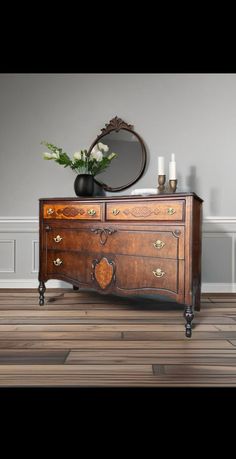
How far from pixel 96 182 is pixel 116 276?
1.14 metres

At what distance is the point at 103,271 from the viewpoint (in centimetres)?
254

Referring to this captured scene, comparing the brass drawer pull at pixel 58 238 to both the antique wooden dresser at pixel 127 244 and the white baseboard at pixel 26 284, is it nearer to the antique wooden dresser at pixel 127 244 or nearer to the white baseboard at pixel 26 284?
the antique wooden dresser at pixel 127 244

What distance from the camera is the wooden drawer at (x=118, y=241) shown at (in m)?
2.23

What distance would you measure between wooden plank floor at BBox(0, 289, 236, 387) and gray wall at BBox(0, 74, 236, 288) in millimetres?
598

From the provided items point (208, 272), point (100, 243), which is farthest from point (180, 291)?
point (208, 272)

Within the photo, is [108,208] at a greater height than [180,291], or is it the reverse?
[108,208]

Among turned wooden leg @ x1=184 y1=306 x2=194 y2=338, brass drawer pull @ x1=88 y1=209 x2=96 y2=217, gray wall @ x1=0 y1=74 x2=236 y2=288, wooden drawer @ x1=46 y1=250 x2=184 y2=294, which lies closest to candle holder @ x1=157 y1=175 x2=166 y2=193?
gray wall @ x1=0 y1=74 x2=236 y2=288

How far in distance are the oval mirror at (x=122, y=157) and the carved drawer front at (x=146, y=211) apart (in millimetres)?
807

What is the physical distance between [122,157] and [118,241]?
1.09 metres

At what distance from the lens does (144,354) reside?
5.74 feet

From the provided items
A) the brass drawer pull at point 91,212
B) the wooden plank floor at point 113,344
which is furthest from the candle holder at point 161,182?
the wooden plank floor at point 113,344

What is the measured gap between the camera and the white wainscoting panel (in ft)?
10.9

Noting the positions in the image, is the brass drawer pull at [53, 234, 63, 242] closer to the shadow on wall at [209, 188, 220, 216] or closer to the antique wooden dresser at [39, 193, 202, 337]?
the antique wooden dresser at [39, 193, 202, 337]

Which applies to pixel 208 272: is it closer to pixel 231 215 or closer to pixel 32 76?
pixel 231 215
